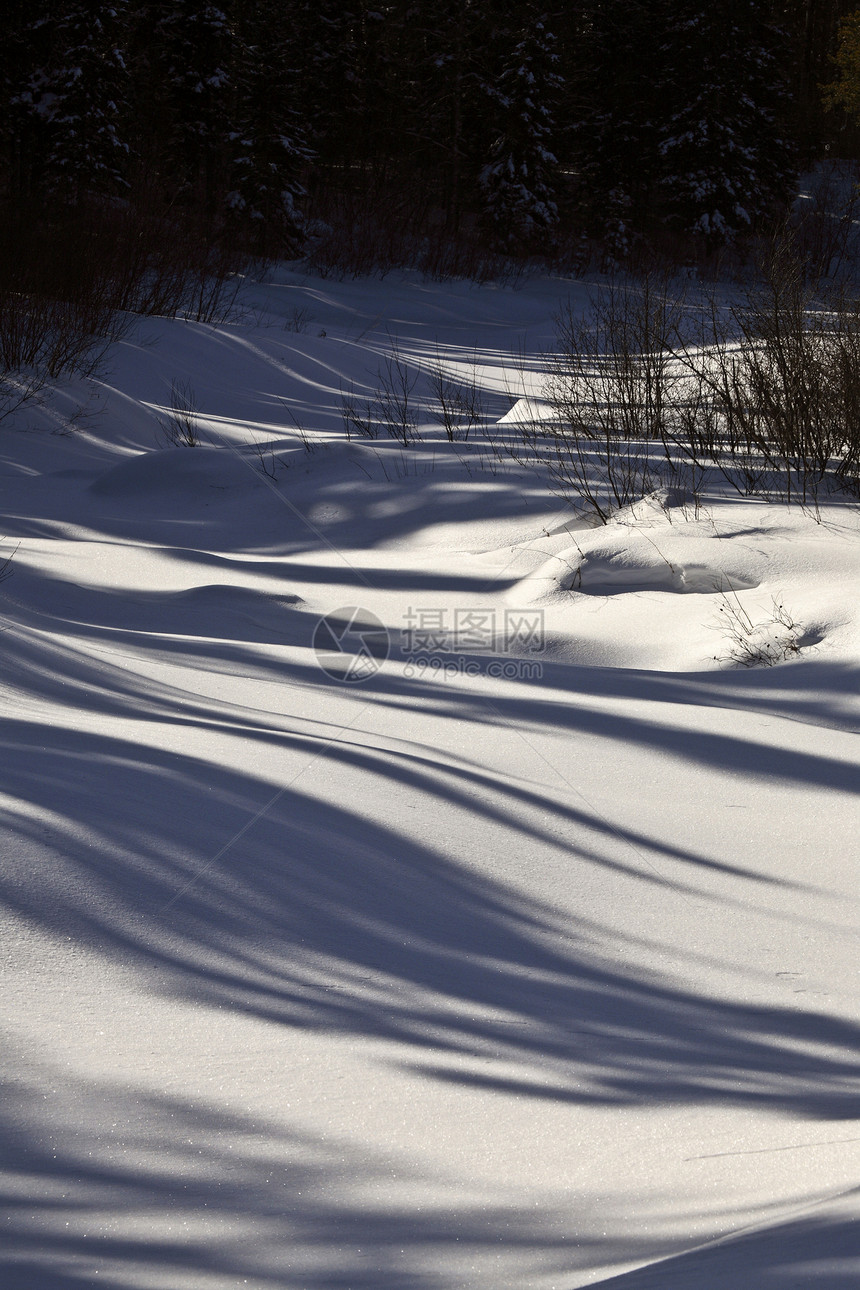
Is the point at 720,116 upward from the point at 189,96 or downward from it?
upward

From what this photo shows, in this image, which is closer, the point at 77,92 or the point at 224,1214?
the point at 224,1214

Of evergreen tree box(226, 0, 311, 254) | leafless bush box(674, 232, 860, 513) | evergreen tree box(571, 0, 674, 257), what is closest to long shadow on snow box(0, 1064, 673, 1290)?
leafless bush box(674, 232, 860, 513)

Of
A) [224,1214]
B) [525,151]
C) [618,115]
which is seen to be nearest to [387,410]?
[224,1214]

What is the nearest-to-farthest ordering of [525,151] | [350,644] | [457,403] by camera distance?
[350,644]
[457,403]
[525,151]

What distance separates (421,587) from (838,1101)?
4204 mm

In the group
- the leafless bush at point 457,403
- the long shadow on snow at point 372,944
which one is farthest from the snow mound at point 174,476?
the long shadow on snow at point 372,944

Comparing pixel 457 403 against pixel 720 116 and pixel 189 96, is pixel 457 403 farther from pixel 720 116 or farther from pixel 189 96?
pixel 720 116

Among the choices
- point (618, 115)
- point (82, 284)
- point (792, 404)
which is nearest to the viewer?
point (792, 404)

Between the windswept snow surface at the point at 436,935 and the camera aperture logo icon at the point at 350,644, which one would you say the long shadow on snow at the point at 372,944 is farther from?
the camera aperture logo icon at the point at 350,644

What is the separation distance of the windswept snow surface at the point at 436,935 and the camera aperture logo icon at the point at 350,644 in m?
0.03

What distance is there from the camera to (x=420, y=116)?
101 ft
